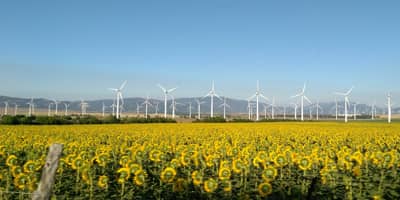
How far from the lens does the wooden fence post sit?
19.9 ft

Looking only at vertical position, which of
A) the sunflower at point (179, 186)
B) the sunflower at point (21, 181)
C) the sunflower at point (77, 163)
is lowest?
the sunflower at point (179, 186)

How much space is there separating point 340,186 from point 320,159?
208cm

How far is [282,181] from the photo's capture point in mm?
8906

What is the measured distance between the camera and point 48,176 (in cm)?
625

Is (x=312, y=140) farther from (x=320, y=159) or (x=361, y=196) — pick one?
(x=361, y=196)

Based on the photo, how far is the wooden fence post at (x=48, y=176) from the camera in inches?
239

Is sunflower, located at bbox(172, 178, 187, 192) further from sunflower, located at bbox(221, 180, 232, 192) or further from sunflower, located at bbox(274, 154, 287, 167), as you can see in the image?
sunflower, located at bbox(274, 154, 287, 167)

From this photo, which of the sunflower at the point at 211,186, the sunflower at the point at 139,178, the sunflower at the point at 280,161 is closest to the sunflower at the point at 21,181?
the sunflower at the point at 139,178

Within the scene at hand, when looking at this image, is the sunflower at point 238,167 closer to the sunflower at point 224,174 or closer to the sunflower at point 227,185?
the sunflower at point 224,174

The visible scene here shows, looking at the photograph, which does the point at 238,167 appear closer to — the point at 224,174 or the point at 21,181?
the point at 224,174

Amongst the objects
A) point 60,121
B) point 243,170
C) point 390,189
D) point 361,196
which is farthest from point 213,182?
point 60,121

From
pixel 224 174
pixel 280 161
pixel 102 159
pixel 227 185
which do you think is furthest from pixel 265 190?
pixel 102 159

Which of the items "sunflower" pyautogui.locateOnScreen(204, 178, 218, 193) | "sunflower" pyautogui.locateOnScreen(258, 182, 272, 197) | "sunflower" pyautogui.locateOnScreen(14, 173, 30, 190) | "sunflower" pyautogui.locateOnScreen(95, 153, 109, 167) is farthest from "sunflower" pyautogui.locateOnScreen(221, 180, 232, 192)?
"sunflower" pyautogui.locateOnScreen(14, 173, 30, 190)

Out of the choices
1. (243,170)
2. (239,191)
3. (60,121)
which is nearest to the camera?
(239,191)
